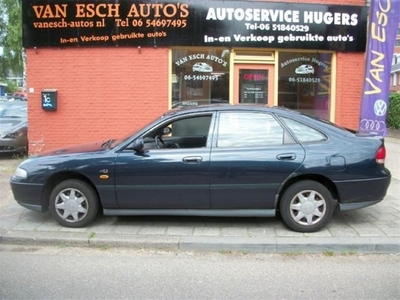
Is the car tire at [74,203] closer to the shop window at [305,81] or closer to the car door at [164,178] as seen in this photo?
the car door at [164,178]

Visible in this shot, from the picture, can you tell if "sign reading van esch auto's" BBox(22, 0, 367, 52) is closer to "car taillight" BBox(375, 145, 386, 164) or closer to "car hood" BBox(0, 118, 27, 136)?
"car hood" BBox(0, 118, 27, 136)

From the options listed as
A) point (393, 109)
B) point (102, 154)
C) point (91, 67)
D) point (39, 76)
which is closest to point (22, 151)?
point (39, 76)

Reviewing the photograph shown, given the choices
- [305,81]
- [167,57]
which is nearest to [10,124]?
[167,57]

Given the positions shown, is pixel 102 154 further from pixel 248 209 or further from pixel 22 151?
pixel 22 151

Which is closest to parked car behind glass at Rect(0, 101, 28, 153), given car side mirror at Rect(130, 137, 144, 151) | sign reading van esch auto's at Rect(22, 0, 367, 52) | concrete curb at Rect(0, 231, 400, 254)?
sign reading van esch auto's at Rect(22, 0, 367, 52)

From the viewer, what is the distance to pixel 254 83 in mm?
9977

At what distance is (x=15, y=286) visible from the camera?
3996mm

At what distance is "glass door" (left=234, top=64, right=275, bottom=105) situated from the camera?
388 inches

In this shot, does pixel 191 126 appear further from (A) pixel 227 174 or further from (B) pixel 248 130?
(A) pixel 227 174

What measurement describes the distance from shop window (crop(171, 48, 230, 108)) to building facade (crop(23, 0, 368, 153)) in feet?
0.07

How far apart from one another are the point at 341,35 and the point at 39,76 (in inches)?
266

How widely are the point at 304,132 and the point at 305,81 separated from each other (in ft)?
16.6

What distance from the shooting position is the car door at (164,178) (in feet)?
17.0

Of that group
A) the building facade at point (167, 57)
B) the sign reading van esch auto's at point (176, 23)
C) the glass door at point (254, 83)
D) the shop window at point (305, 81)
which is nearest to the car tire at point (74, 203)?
the building facade at point (167, 57)
